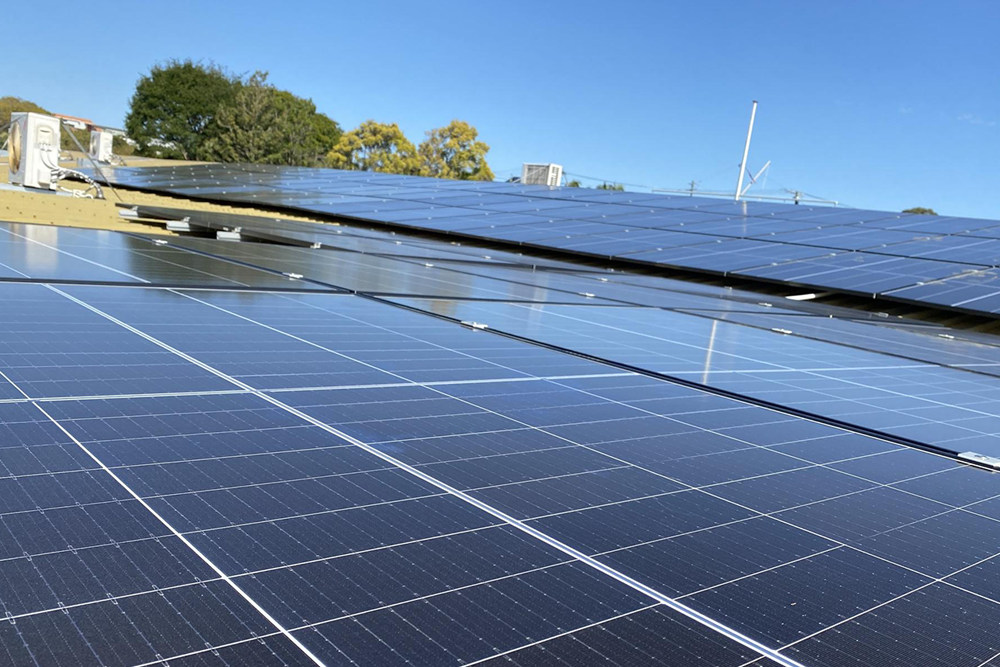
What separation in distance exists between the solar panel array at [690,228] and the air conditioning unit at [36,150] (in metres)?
Answer: 5.91

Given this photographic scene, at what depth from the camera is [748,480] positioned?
14.8ft

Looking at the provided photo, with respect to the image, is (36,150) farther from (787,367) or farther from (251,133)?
(251,133)

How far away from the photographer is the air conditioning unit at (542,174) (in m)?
54.3

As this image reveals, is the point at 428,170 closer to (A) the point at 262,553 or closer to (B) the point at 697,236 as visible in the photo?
(B) the point at 697,236

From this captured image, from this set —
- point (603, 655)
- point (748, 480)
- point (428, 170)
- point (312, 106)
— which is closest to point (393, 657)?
point (603, 655)

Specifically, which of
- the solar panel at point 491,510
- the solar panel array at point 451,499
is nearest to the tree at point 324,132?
the solar panel array at point 451,499

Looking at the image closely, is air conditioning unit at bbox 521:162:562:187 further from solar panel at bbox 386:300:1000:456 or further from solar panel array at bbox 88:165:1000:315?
solar panel at bbox 386:300:1000:456

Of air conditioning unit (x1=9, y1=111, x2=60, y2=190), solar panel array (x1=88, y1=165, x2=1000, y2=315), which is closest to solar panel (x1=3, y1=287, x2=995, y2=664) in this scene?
solar panel array (x1=88, y1=165, x2=1000, y2=315)

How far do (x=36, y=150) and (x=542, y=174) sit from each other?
32728 millimetres

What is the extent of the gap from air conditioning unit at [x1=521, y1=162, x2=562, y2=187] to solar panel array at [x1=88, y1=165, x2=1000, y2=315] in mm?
14414

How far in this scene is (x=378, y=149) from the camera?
92.2 m

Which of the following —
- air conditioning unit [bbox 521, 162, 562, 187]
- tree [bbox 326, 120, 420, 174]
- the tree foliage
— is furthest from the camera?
tree [bbox 326, 120, 420, 174]

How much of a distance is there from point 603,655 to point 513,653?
0.90 feet

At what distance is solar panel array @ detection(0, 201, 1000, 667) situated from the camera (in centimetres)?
253
